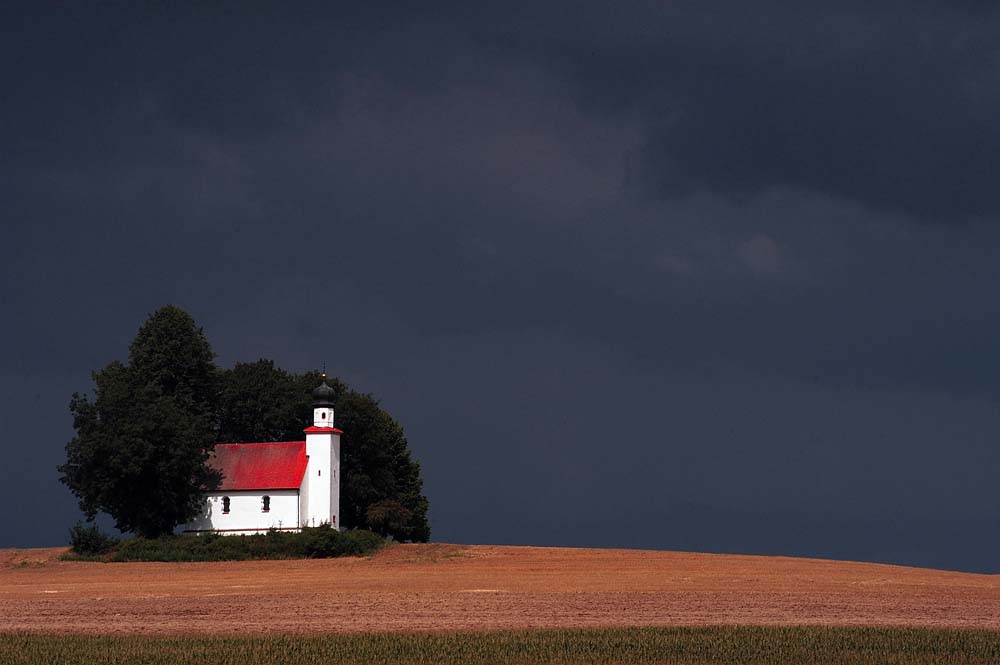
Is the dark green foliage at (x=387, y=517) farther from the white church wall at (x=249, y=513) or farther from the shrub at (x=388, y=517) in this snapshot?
the white church wall at (x=249, y=513)

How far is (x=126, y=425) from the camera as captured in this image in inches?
2689

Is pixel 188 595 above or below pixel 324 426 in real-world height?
below

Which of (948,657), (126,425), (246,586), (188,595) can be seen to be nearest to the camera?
(948,657)

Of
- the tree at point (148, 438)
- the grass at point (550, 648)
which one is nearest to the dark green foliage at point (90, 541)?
the tree at point (148, 438)

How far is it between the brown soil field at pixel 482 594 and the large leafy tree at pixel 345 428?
14.2 metres

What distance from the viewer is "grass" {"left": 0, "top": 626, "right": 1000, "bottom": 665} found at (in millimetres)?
25781

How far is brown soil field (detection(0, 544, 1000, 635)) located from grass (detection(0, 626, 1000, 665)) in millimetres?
2306

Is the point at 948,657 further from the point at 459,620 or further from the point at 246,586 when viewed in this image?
the point at 246,586

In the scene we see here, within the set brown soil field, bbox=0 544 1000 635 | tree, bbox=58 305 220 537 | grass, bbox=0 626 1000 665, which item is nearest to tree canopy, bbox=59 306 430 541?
tree, bbox=58 305 220 537

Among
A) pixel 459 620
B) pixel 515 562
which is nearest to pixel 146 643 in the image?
pixel 459 620

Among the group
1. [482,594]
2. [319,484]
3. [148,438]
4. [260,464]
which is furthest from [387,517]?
[482,594]

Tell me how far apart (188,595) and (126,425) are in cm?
2717

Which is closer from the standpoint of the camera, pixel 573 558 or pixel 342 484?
pixel 573 558

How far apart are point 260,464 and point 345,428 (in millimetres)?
6159
